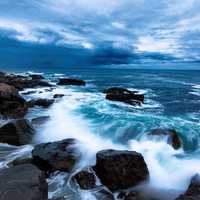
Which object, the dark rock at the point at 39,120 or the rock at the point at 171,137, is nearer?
the rock at the point at 171,137

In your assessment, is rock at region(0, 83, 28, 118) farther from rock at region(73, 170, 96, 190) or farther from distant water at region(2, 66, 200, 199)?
rock at region(73, 170, 96, 190)

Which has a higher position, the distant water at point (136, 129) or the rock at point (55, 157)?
the rock at point (55, 157)

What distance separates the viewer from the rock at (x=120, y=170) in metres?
6.20

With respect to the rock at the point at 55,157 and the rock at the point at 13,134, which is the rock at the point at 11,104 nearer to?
the rock at the point at 13,134

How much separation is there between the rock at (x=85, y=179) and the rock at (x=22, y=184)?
1382 millimetres

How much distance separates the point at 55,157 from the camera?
693cm

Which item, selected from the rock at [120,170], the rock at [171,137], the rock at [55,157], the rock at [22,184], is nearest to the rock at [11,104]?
the rock at [55,157]

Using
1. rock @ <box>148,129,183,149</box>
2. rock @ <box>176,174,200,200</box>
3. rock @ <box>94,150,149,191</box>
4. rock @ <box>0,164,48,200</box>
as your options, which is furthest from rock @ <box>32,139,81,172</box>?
rock @ <box>148,129,183,149</box>

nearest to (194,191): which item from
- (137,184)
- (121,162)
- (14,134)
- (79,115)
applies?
(137,184)

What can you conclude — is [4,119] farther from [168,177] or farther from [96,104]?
[168,177]

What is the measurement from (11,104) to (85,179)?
8.73m

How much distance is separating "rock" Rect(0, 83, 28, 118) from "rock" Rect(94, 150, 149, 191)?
8.01m

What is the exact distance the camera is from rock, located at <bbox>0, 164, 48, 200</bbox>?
4.54m

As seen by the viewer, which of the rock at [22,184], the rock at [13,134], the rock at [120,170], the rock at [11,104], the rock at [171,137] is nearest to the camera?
the rock at [22,184]
